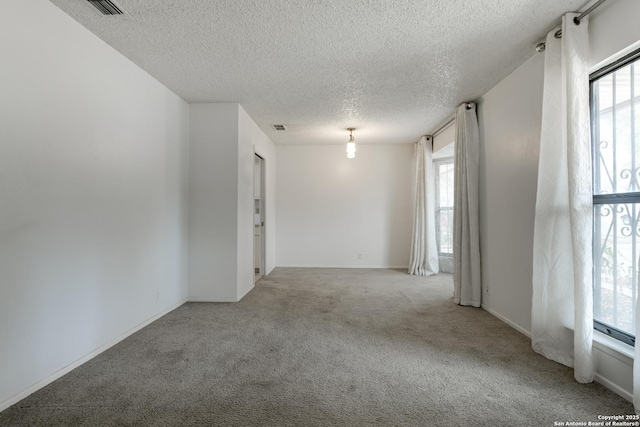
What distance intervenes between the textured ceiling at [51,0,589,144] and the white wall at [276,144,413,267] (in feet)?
7.69

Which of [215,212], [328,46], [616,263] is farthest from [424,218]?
[328,46]

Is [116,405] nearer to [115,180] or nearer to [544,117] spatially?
[115,180]

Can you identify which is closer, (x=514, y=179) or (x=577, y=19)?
(x=577, y=19)

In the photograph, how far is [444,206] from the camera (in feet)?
19.7

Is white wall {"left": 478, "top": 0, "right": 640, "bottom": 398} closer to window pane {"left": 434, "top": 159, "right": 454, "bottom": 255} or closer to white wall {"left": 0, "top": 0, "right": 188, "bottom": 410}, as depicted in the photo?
window pane {"left": 434, "top": 159, "right": 454, "bottom": 255}

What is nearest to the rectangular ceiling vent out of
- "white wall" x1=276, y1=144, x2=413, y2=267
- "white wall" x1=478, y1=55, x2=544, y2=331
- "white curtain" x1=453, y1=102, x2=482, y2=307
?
"white wall" x1=478, y1=55, x2=544, y2=331

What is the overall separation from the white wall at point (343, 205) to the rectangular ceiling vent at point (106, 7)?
4.39 meters

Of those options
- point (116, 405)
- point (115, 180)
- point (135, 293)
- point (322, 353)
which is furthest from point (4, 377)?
point (322, 353)

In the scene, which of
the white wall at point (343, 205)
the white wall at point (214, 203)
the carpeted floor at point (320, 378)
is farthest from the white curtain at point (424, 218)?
the white wall at point (214, 203)

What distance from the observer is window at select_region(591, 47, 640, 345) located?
1.93 metres

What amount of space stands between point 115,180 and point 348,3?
2.37 meters

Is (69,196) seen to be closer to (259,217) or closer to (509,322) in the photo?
(259,217)

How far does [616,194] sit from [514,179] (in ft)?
3.42

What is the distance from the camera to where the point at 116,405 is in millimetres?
1782
